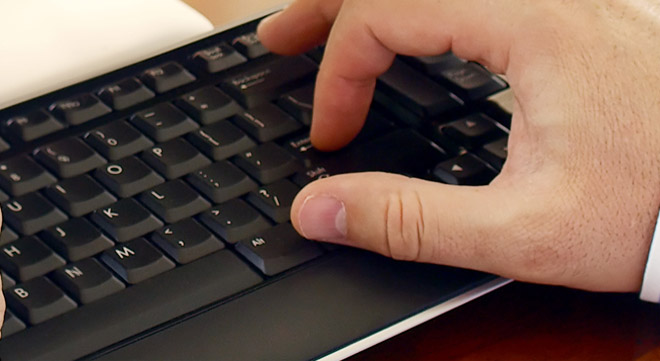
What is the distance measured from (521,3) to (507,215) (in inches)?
4.7

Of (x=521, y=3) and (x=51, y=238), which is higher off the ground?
(x=521, y=3)

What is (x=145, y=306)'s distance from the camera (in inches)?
17.1

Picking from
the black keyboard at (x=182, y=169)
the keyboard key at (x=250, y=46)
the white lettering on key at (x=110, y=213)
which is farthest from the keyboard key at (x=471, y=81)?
the white lettering on key at (x=110, y=213)

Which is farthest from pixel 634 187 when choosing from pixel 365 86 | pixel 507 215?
pixel 365 86

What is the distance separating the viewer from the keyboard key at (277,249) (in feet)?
1.50

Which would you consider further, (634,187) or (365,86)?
(365,86)

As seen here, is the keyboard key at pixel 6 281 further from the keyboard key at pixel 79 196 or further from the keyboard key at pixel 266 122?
the keyboard key at pixel 266 122

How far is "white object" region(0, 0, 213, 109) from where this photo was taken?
606 millimetres

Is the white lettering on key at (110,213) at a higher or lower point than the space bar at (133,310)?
higher

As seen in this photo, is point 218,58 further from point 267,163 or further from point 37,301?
point 37,301

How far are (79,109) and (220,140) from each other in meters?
0.08

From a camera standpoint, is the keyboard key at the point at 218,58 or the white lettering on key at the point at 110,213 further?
the keyboard key at the point at 218,58

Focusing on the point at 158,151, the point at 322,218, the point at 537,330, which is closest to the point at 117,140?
the point at 158,151

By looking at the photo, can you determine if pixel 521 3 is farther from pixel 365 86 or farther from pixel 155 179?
pixel 155 179
